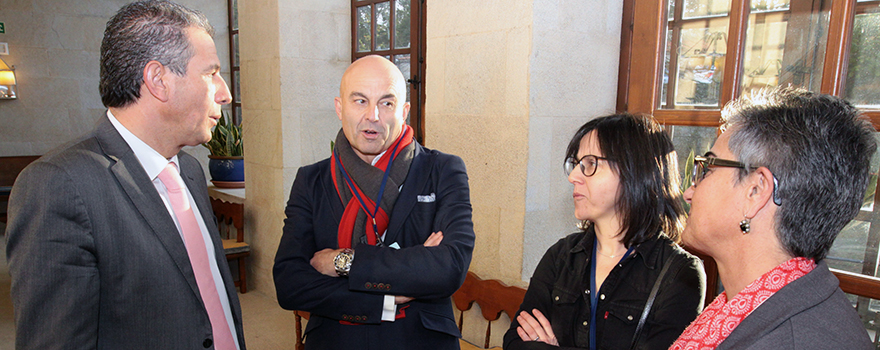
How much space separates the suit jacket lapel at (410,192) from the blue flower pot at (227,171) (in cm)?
402

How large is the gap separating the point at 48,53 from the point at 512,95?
7.20 meters

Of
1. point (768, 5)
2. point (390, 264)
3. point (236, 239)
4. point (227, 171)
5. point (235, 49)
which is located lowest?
point (236, 239)

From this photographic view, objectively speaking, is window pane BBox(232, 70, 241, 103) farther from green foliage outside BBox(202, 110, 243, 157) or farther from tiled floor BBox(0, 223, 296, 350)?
tiled floor BBox(0, 223, 296, 350)

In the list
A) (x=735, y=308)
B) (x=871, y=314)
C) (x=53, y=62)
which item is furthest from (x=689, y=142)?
(x=53, y=62)

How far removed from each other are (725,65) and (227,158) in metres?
4.63

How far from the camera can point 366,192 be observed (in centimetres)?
163

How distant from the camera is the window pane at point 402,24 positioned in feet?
11.9

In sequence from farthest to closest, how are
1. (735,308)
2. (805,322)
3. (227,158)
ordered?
(227,158) < (735,308) < (805,322)

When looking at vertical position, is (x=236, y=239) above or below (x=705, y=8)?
below

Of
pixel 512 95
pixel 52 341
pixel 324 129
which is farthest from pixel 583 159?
pixel 324 129

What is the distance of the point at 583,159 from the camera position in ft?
4.75

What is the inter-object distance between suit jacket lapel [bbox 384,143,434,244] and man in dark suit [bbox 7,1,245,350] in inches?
20.2

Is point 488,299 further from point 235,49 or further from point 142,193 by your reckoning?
point 235,49

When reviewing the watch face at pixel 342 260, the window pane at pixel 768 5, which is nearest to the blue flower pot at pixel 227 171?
the watch face at pixel 342 260
